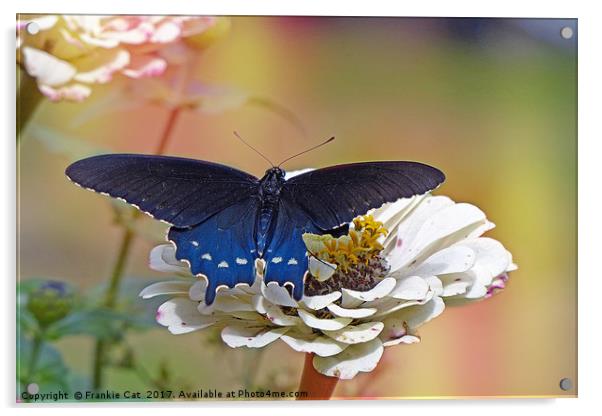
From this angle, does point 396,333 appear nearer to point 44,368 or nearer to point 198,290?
point 198,290

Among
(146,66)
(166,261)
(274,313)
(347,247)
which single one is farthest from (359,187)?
(146,66)

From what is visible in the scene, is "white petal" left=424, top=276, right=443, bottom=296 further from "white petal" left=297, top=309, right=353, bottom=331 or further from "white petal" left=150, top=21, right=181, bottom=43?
"white petal" left=150, top=21, right=181, bottom=43

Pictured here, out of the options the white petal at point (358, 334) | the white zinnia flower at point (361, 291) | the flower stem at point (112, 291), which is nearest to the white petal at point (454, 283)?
the white zinnia flower at point (361, 291)

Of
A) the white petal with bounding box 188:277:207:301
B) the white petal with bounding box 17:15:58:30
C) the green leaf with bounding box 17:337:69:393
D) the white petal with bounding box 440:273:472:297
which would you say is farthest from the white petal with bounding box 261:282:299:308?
the white petal with bounding box 17:15:58:30

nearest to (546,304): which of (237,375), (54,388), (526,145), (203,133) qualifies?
(526,145)
